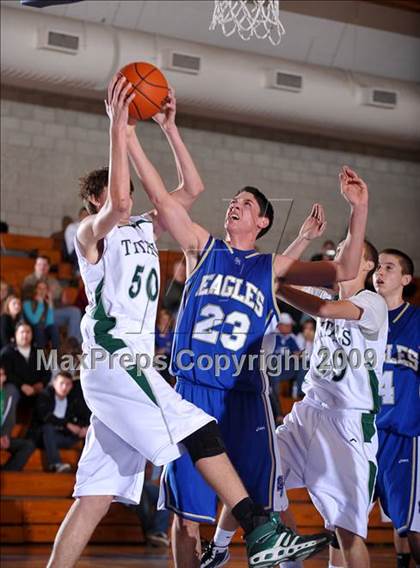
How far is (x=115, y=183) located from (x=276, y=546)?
1693mm

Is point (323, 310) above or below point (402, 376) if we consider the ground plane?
above

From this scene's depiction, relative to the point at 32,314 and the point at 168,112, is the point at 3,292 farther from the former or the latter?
the point at 168,112

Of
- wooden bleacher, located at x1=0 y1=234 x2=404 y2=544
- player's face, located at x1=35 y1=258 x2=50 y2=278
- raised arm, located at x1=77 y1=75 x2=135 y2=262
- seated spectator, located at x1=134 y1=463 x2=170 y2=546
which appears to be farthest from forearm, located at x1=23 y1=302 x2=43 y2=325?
raised arm, located at x1=77 y1=75 x2=135 y2=262

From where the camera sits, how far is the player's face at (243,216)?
196 inches

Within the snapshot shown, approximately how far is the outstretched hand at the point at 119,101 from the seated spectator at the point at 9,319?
18.0 feet

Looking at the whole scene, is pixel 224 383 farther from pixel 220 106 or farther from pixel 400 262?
pixel 220 106

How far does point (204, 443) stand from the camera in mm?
4242

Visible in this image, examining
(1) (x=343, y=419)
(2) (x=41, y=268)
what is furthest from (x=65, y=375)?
(1) (x=343, y=419)

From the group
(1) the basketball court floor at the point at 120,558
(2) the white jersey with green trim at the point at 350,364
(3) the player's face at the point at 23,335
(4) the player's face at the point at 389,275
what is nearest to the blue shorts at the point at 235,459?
(2) the white jersey with green trim at the point at 350,364

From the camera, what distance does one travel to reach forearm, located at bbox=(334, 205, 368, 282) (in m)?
4.77

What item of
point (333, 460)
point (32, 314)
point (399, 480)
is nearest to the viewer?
point (333, 460)

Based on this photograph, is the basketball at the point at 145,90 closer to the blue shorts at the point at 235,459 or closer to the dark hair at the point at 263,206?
the dark hair at the point at 263,206

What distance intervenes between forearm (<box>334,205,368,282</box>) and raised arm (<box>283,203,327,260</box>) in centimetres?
55
